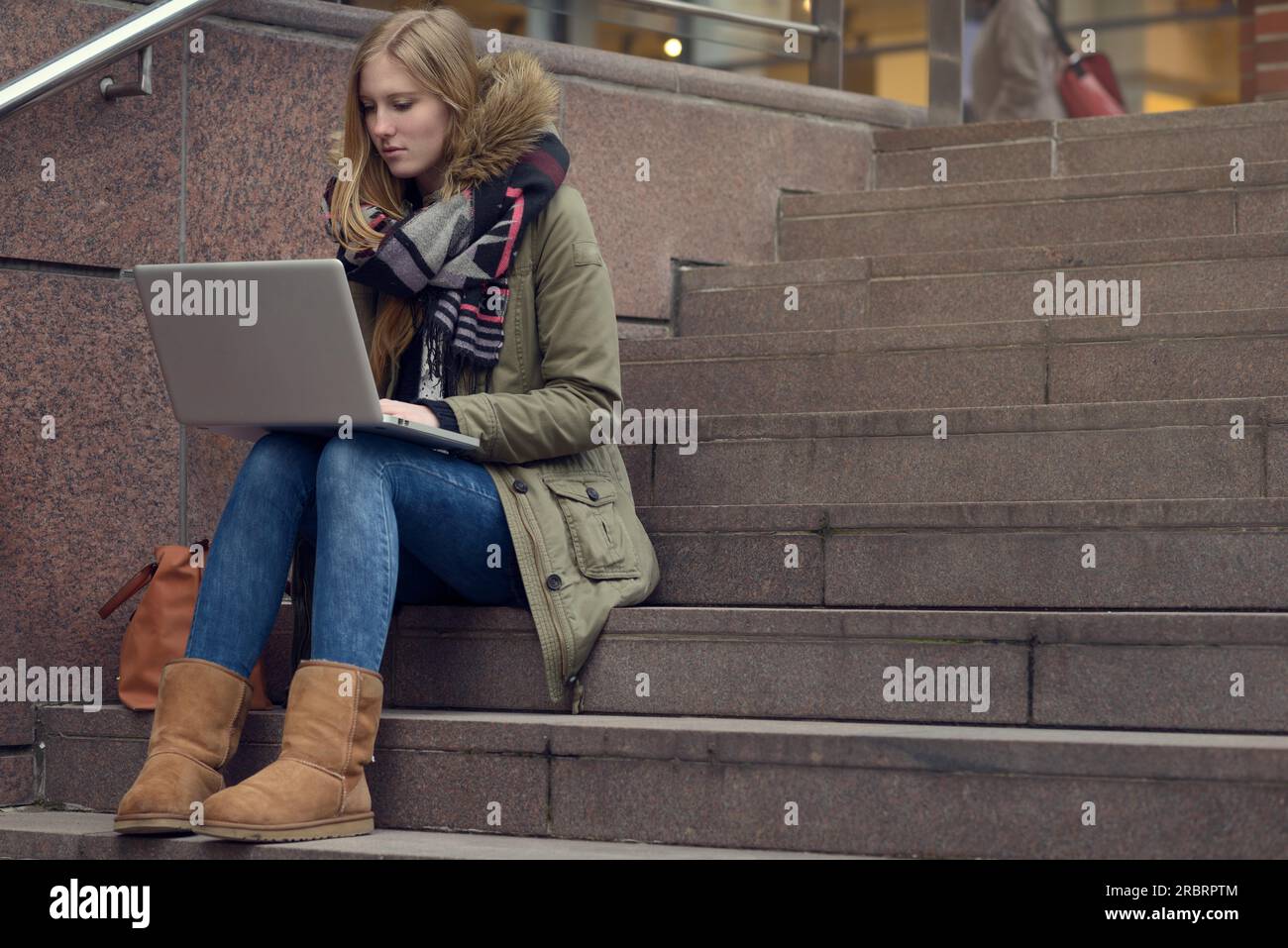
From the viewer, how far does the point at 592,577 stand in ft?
11.9

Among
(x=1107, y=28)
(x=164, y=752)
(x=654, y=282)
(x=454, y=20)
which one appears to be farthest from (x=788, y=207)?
(x=1107, y=28)

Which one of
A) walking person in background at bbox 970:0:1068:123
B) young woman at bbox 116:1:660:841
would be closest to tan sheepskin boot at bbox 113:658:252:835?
young woman at bbox 116:1:660:841

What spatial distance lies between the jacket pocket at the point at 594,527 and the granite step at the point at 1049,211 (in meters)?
1.88

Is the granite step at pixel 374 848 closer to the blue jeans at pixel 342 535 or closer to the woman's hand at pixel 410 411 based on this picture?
the blue jeans at pixel 342 535

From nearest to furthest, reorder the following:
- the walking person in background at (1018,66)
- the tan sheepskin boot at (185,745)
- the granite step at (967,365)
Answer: the tan sheepskin boot at (185,745), the granite step at (967,365), the walking person in background at (1018,66)

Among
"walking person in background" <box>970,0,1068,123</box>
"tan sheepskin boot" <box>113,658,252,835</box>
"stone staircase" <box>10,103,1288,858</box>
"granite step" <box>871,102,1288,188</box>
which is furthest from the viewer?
"walking person in background" <box>970,0,1068,123</box>

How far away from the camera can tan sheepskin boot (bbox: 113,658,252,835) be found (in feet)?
10.5

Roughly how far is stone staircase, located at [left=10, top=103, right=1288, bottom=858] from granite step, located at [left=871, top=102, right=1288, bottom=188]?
38 centimetres

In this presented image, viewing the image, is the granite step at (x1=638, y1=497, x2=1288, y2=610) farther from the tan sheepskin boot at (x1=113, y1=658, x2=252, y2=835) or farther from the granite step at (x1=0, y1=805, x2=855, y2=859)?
the tan sheepskin boot at (x1=113, y1=658, x2=252, y2=835)

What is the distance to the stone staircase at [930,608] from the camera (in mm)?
3031

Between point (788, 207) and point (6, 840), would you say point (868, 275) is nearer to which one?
point (788, 207)

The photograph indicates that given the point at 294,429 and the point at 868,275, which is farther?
the point at 868,275

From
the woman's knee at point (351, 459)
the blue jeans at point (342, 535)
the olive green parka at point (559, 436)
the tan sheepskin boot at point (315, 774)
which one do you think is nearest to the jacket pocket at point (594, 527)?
the olive green parka at point (559, 436)
